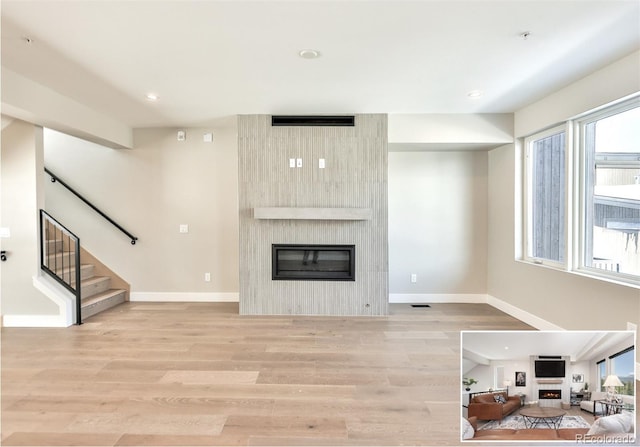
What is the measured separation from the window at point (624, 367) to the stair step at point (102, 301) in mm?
4978

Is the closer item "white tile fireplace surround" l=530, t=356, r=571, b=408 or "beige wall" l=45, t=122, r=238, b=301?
"white tile fireplace surround" l=530, t=356, r=571, b=408

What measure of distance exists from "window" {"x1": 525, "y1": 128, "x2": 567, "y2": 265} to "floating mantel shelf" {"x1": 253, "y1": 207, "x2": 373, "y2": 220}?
203 cm

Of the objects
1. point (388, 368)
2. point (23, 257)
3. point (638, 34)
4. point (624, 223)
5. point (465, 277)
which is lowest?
point (388, 368)

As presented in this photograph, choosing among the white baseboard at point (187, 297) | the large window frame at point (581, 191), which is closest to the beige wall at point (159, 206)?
the white baseboard at point (187, 297)

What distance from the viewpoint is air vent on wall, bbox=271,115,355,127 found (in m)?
4.43

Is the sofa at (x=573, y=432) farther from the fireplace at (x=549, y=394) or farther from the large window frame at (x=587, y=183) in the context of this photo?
the large window frame at (x=587, y=183)

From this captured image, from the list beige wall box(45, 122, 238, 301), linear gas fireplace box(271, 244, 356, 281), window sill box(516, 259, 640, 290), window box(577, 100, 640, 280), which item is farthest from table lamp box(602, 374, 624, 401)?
beige wall box(45, 122, 238, 301)

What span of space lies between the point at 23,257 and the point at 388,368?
13.7ft

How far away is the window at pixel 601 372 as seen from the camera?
4.05 feet

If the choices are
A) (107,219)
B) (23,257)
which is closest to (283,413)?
(23,257)

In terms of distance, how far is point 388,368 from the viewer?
289cm

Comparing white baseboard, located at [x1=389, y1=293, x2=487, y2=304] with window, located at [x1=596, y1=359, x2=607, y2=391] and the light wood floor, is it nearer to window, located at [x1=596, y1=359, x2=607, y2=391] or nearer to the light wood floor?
the light wood floor

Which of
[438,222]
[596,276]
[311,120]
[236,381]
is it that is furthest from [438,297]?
[236,381]

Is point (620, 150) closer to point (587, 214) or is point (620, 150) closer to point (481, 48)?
point (587, 214)
